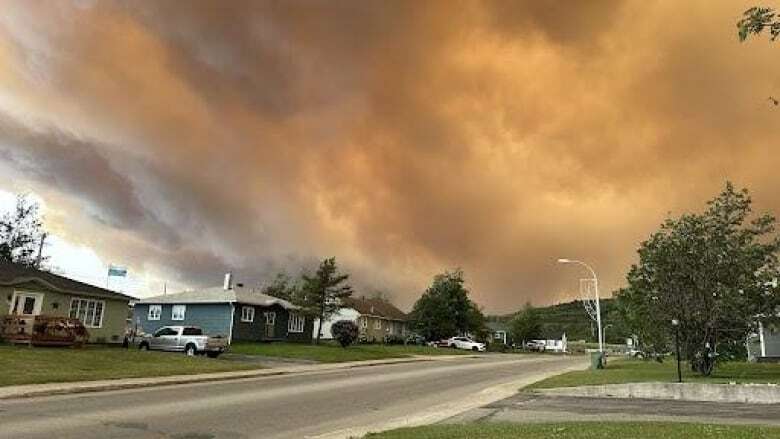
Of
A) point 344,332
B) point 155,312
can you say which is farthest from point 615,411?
point 155,312

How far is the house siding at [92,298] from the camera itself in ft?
118

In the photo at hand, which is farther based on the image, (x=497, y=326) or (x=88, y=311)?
(x=497, y=326)

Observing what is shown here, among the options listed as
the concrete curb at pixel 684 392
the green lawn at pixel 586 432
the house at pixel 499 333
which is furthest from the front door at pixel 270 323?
the house at pixel 499 333

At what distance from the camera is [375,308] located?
87.4m

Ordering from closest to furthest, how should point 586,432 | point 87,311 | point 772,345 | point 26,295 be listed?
point 586,432 < point 26,295 < point 87,311 < point 772,345

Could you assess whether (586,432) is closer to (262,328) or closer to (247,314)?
(247,314)

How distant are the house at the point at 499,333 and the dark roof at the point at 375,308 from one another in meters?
19.0

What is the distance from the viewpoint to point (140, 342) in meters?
42.2

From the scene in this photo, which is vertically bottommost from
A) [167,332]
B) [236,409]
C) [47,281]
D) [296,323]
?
[236,409]

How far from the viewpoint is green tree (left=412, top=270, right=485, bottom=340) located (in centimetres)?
8288

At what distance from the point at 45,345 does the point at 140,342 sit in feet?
28.7

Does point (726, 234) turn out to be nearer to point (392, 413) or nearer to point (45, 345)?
point (392, 413)

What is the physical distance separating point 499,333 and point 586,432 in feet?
369

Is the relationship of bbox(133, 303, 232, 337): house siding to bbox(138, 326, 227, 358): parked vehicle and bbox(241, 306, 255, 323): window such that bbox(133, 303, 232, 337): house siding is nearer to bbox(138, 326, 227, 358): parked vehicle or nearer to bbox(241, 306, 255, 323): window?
bbox(241, 306, 255, 323): window
